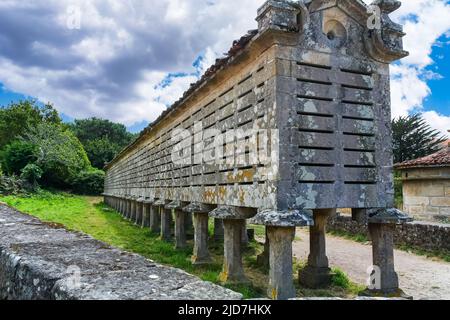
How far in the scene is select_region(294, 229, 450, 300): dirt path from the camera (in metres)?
7.70

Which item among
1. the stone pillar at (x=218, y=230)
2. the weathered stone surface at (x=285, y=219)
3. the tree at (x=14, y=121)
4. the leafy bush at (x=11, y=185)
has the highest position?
the tree at (x=14, y=121)

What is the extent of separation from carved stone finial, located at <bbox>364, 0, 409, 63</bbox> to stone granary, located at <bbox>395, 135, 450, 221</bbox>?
9.05m

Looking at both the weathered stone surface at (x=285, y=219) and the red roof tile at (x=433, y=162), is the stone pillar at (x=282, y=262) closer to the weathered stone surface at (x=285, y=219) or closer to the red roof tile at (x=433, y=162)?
the weathered stone surface at (x=285, y=219)

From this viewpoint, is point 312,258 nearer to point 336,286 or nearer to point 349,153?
point 336,286

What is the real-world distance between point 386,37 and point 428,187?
10.2 metres

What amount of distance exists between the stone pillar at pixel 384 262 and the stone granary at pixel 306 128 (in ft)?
0.05

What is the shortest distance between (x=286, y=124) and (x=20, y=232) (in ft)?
12.3

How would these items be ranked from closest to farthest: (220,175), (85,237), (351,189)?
(85,237) < (351,189) < (220,175)

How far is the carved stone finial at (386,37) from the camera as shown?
6457 mm

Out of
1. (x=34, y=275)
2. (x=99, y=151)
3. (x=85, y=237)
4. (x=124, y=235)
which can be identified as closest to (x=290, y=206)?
(x=85, y=237)

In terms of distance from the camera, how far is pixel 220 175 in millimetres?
7688

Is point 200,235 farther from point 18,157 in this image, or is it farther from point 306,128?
point 18,157

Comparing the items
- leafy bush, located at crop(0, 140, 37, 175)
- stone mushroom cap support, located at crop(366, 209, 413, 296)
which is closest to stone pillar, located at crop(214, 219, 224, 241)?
stone mushroom cap support, located at crop(366, 209, 413, 296)

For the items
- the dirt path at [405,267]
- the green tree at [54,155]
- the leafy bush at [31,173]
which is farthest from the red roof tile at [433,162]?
the green tree at [54,155]
